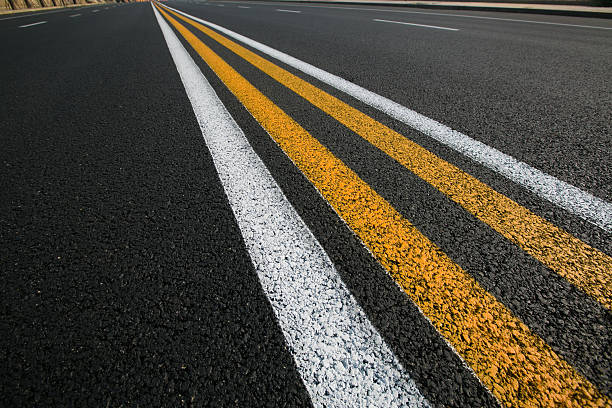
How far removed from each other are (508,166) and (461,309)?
33.4 inches

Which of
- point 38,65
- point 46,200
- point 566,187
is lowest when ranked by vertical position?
point 566,187

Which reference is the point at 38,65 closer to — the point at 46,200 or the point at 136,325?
the point at 46,200

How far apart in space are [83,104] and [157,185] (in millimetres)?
1569

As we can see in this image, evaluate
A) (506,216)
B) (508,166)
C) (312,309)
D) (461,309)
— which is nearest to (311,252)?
(312,309)

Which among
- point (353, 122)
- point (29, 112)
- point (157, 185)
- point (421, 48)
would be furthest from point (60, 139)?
point (421, 48)

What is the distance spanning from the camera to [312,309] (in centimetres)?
78

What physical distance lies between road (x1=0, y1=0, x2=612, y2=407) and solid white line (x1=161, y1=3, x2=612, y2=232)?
0.04 ft

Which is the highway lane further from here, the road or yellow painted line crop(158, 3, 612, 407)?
yellow painted line crop(158, 3, 612, 407)

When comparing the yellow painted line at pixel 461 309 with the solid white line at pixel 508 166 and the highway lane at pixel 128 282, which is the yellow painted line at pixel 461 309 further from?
the solid white line at pixel 508 166

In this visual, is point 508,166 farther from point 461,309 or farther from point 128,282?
point 128,282

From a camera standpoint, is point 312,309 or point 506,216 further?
point 506,216

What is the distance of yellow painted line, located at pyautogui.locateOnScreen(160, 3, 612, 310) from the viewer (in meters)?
0.84

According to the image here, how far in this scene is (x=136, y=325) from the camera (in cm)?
77

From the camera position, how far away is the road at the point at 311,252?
659 millimetres
